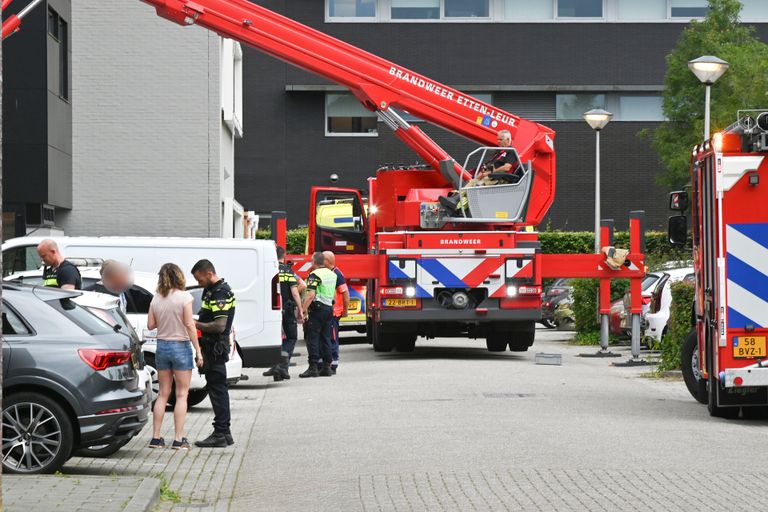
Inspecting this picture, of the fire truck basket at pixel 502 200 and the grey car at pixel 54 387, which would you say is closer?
the grey car at pixel 54 387

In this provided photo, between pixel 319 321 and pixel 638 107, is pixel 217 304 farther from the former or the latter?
pixel 638 107

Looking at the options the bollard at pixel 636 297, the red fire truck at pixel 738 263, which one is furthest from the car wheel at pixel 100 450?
the bollard at pixel 636 297

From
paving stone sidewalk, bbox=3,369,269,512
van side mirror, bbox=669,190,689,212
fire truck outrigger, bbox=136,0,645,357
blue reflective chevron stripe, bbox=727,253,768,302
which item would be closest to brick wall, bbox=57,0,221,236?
fire truck outrigger, bbox=136,0,645,357

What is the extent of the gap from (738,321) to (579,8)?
33.2 m

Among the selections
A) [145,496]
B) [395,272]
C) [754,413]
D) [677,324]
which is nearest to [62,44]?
[395,272]

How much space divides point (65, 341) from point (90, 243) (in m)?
6.70

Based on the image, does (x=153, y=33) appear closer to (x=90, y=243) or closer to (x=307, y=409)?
(x=90, y=243)

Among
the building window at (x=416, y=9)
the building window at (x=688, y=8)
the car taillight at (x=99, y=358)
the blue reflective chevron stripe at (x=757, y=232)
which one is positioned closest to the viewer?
the car taillight at (x=99, y=358)

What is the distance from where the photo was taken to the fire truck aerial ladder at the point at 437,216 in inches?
823

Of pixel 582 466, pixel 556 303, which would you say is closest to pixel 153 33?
pixel 556 303

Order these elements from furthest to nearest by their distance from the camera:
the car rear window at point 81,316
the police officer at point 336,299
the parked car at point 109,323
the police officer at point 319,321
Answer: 1. the police officer at point 336,299
2. the police officer at point 319,321
3. the parked car at point 109,323
4. the car rear window at point 81,316

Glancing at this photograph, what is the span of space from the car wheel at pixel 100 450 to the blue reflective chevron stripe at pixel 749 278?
577 cm

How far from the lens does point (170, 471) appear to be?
10586 millimetres

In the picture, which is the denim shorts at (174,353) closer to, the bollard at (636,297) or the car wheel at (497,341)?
the bollard at (636,297)
